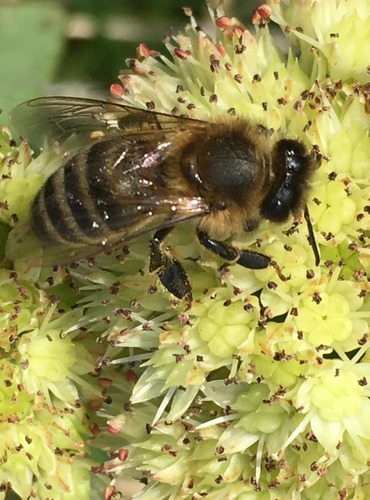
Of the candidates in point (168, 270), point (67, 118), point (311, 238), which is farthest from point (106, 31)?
point (311, 238)

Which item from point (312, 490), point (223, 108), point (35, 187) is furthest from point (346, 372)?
point (35, 187)

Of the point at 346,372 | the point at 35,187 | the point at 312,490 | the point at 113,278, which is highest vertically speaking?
the point at 35,187

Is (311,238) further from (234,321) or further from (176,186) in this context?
(176,186)

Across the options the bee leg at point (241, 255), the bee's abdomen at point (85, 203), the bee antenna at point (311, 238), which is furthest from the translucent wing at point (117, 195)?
the bee antenna at point (311, 238)

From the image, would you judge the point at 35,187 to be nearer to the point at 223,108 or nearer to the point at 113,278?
the point at 113,278

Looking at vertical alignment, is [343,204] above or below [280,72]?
below

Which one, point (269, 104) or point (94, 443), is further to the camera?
point (94, 443)

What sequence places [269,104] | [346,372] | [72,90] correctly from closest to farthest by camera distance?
[346,372]
[269,104]
[72,90]
